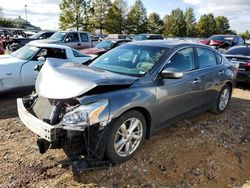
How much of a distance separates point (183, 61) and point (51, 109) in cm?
233

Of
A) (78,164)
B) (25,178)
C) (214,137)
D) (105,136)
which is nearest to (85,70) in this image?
(105,136)

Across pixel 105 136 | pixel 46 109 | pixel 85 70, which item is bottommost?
pixel 105 136

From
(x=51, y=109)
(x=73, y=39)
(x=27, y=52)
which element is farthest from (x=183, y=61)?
(x=73, y=39)

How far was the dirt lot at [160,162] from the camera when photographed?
11.1 ft

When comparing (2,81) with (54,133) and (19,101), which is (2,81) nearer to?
(19,101)

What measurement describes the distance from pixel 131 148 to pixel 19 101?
5.95 ft

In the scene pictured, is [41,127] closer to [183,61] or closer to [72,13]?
[183,61]

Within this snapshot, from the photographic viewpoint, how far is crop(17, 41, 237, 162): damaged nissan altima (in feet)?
10.6

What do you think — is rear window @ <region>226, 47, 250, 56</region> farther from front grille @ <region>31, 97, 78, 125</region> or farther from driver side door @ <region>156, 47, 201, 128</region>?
front grille @ <region>31, 97, 78, 125</region>

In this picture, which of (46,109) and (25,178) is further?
(46,109)

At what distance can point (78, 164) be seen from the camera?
3387mm

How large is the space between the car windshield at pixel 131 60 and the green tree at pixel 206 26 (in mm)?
64259

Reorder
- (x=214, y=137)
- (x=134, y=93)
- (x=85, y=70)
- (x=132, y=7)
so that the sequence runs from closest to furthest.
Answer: (x=134, y=93) → (x=85, y=70) → (x=214, y=137) → (x=132, y=7)

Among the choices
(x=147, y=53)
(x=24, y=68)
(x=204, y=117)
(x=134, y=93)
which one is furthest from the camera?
(x=24, y=68)
